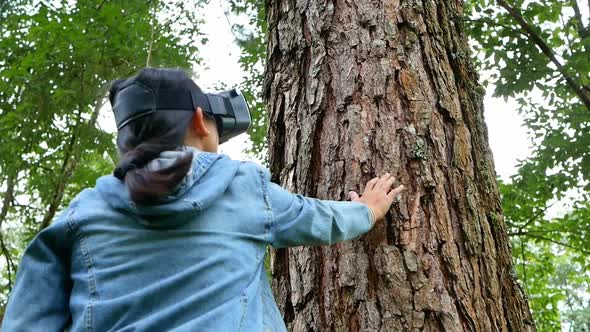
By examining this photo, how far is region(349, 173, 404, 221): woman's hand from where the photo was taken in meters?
1.93

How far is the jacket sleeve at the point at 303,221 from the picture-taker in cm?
169

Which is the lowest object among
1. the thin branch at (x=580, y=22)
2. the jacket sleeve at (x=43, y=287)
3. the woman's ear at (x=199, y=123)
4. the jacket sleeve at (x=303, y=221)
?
the jacket sleeve at (x=43, y=287)

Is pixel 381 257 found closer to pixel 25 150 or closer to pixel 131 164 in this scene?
pixel 131 164

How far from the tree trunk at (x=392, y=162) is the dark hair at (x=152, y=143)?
2.03 ft

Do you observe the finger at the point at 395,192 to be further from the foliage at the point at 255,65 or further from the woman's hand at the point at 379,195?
the foliage at the point at 255,65

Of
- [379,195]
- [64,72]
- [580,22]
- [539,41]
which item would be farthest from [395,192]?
[64,72]

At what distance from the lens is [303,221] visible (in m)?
1.70

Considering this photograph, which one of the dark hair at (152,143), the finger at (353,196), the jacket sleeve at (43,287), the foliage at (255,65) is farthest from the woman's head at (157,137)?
the foliage at (255,65)

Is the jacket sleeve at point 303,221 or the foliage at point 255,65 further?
the foliage at point 255,65

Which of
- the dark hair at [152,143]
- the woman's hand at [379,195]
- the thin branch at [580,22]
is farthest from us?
the thin branch at [580,22]

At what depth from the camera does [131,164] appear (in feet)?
4.97

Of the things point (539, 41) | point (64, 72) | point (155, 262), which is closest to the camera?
point (155, 262)

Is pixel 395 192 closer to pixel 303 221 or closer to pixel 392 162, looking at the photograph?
pixel 392 162

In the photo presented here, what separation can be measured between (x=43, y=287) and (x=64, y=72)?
6.69 meters
